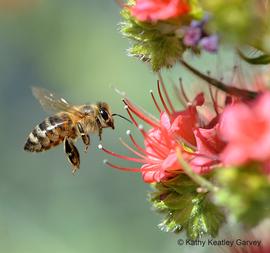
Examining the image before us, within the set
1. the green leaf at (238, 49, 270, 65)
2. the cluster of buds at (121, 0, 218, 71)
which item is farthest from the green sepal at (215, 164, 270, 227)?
the green leaf at (238, 49, 270, 65)

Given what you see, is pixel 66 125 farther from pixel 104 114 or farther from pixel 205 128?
→ pixel 205 128

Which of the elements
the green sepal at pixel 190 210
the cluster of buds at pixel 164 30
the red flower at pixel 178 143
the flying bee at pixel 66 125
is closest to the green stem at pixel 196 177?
the red flower at pixel 178 143

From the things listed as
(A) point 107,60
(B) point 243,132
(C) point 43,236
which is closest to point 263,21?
(B) point 243,132

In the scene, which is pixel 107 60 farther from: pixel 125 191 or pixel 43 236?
pixel 43 236

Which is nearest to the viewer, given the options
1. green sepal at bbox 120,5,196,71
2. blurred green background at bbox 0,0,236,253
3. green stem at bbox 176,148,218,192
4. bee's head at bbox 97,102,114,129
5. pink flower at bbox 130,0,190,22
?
green stem at bbox 176,148,218,192

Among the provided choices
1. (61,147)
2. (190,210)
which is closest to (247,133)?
(190,210)

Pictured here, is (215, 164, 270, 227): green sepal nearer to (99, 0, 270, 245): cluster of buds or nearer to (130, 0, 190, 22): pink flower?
(99, 0, 270, 245): cluster of buds
